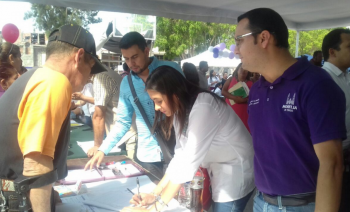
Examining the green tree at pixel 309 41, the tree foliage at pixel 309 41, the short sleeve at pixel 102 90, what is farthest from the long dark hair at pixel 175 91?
the green tree at pixel 309 41

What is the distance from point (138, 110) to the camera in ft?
7.15

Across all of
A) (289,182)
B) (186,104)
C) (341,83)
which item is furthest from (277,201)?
(341,83)

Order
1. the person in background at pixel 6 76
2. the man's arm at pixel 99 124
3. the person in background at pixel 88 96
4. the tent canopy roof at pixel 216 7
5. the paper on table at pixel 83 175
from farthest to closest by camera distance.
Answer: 1. the person in background at pixel 88 96
2. the tent canopy roof at pixel 216 7
3. the person in background at pixel 6 76
4. the man's arm at pixel 99 124
5. the paper on table at pixel 83 175

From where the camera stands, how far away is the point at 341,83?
199 cm

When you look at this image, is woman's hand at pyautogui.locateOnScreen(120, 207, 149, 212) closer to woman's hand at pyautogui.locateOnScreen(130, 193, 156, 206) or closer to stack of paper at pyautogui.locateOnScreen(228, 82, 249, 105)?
woman's hand at pyautogui.locateOnScreen(130, 193, 156, 206)

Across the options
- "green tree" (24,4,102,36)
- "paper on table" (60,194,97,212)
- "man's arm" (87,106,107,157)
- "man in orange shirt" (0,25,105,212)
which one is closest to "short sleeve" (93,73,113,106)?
"man's arm" (87,106,107,157)

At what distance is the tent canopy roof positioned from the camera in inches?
122

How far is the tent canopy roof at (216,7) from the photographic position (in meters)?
3.10

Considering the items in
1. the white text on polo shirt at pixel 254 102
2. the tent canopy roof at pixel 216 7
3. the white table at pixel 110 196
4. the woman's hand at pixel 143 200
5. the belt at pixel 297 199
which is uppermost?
the tent canopy roof at pixel 216 7

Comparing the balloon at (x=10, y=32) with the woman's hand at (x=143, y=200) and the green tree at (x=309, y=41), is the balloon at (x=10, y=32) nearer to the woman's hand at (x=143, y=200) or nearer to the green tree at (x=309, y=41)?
the woman's hand at (x=143, y=200)

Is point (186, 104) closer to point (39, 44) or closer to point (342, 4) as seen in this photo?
point (342, 4)

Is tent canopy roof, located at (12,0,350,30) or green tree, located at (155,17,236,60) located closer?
tent canopy roof, located at (12,0,350,30)

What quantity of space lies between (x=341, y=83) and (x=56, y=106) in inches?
76.6

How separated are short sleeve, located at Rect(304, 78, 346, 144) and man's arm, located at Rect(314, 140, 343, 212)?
0.03 metres
